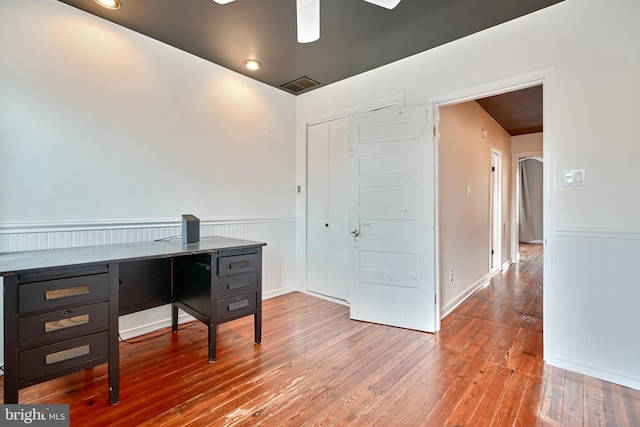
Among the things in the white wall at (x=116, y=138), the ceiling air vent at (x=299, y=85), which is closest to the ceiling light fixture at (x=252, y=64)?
the white wall at (x=116, y=138)

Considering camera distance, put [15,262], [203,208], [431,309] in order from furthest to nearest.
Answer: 1. [203,208]
2. [431,309]
3. [15,262]

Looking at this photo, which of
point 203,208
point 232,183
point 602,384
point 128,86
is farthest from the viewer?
point 232,183

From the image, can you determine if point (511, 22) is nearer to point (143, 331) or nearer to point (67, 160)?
point (67, 160)

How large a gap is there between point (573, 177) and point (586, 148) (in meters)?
0.20

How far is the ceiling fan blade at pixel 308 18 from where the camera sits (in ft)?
5.16

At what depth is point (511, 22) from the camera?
7.38 ft

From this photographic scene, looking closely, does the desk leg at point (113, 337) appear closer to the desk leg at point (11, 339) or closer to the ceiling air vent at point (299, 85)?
the desk leg at point (11, 339)

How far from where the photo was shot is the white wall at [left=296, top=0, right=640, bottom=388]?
1.82 meters

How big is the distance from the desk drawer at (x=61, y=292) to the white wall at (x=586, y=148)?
2.89m

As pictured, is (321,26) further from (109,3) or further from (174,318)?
(174,318)

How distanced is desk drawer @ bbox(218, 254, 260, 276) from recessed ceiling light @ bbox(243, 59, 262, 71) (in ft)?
6.38

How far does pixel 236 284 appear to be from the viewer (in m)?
2.23

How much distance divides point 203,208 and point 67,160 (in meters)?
1.09

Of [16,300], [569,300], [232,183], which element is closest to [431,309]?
[569,300]
